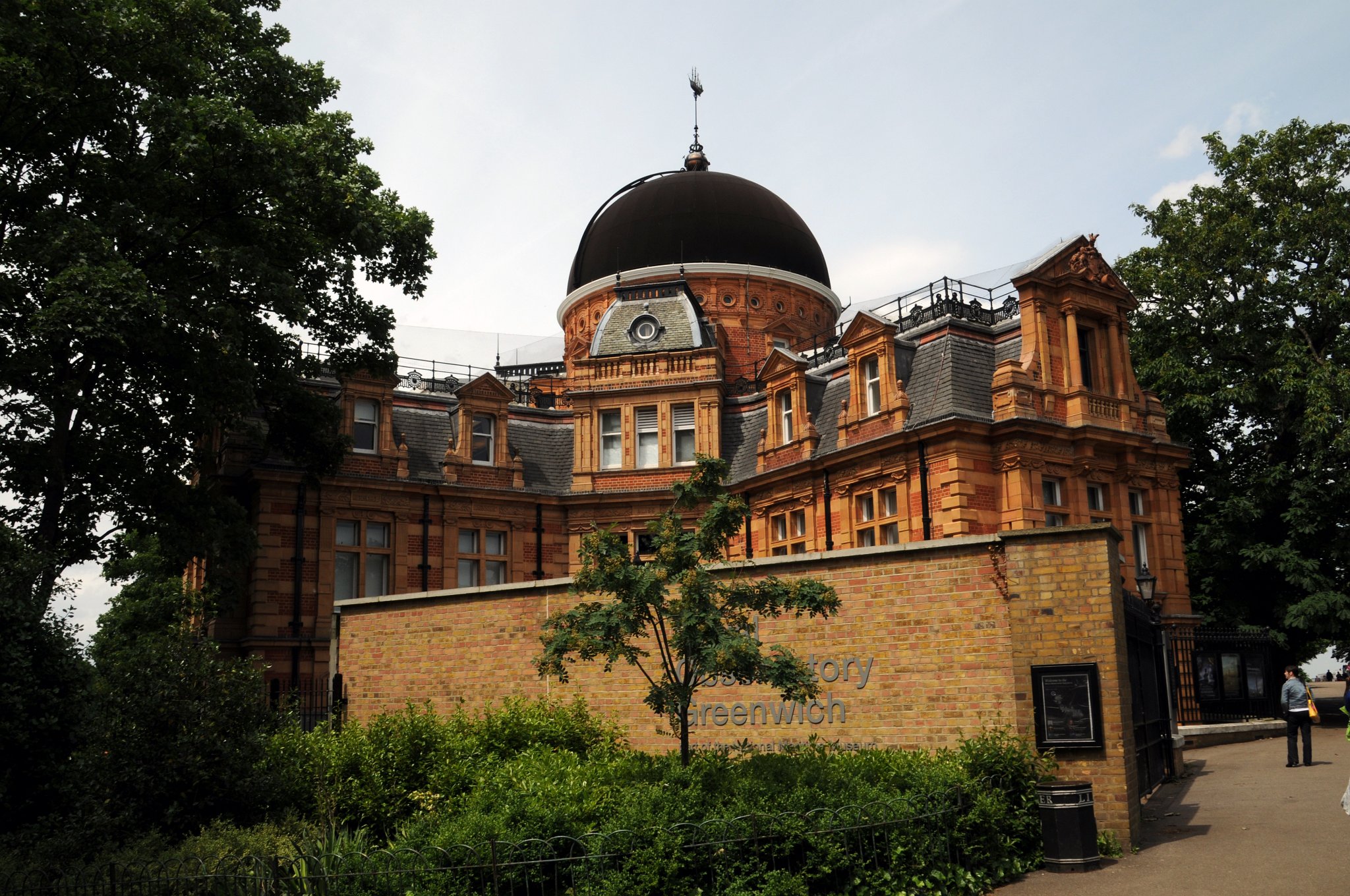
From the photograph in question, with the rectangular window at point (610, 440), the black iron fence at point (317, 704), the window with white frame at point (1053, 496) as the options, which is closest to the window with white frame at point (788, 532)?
the rectangular window at point (610, 440)

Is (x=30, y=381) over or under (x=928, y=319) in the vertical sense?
under

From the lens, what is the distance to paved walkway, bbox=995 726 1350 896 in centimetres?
1119

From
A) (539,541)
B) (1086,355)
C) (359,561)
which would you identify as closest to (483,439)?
(539,541)

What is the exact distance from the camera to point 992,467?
1039 inches

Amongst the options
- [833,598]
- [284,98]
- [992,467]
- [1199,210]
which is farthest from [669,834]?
[1199,210]

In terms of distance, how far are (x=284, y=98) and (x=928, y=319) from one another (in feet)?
54.6

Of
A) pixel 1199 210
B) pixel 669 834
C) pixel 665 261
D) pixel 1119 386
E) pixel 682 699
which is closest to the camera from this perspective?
pixel 669 834

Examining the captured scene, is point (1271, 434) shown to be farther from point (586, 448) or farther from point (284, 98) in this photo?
point (284, 98)

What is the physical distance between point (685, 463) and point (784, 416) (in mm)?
3249

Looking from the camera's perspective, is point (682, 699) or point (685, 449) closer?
point (682, 699)

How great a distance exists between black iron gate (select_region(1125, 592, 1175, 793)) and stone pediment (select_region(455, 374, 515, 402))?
19889 millimetres

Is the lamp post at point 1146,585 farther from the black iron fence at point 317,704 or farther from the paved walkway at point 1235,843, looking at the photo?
the black iron fence at point 317,704

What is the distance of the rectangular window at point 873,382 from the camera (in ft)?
94.4

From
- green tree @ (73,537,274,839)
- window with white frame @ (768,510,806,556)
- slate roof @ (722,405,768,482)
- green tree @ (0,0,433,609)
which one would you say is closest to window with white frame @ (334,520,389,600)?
green tree @ (0,0,433,609)
